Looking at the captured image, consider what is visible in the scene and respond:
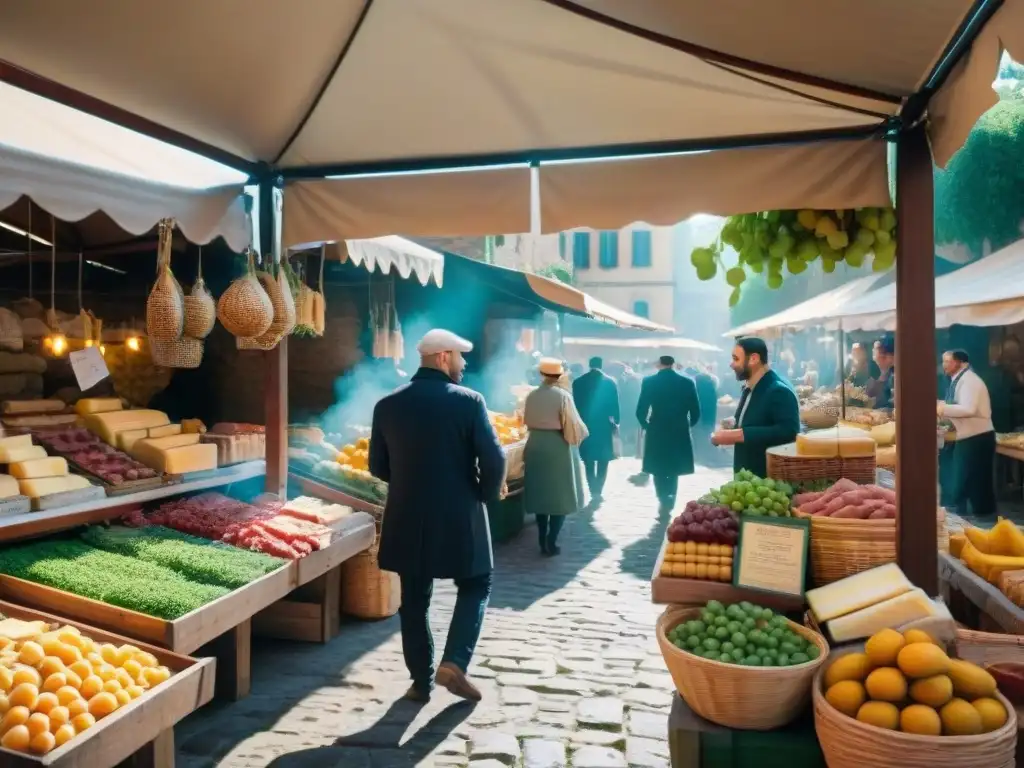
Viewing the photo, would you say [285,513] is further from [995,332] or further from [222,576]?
[995,332]

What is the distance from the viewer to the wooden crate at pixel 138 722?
265 cm

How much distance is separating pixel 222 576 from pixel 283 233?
1.97 metres

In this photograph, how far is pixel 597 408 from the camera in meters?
10.4

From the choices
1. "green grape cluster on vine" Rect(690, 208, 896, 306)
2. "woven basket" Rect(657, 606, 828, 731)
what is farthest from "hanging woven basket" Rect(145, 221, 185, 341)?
"woven basket" Rect(657, 606, 828, 731)

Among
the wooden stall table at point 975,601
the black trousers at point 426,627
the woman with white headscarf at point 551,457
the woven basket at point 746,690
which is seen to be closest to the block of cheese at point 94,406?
the black trousers at point 426,627

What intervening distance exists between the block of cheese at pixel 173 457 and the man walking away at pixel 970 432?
7939mm

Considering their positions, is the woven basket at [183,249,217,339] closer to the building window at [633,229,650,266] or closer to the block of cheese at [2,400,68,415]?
the block of cheese at [2,400,68,415]

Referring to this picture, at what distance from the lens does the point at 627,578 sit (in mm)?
7070

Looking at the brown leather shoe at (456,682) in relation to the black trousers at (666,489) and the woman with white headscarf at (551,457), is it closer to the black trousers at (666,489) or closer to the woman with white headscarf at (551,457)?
the woman with white headscarf at (551,457)

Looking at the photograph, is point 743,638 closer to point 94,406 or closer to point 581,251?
point 94,406

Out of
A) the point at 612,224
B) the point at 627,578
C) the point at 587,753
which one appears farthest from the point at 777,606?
the point at 627,578

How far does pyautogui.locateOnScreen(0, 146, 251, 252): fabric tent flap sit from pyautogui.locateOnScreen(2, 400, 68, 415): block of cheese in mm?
2005

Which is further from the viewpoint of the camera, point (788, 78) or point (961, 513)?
point (961, 513)

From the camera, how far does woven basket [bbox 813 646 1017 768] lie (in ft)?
7.18
